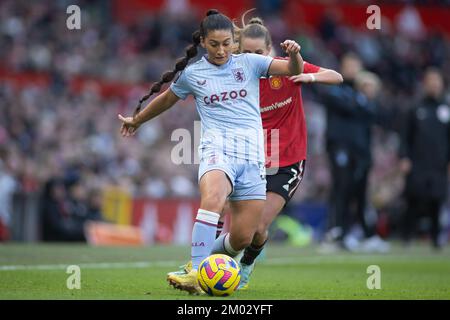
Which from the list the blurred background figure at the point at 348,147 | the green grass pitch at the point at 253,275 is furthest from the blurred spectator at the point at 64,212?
the blurred background figure at the point at 348,147

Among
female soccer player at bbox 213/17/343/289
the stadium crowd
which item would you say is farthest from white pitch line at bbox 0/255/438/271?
the stadium crowd

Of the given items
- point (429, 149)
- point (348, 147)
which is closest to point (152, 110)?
point (348, 147)

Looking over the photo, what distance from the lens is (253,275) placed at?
378 inches

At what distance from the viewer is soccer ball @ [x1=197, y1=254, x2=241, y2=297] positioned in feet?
23.3

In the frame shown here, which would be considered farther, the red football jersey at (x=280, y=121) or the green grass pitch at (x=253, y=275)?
the red football jersey at (x=280, y=121)

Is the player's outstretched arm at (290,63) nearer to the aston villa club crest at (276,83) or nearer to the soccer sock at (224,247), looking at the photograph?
the aston villa club crest at (276,83)

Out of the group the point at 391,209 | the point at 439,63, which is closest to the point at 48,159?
the point at 391,209

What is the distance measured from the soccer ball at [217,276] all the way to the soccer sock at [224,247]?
2.31 feet

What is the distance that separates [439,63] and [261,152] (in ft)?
73.7

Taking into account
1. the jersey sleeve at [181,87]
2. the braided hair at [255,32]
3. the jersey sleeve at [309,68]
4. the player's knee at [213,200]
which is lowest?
the player's knee at [213,200]

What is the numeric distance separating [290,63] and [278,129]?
4.66 ft

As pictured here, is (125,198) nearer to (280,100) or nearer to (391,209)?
(391,209)

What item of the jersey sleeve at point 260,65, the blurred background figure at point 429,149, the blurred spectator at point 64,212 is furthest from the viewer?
the blurred spectator at point 64,212

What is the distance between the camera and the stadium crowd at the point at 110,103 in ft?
59.5
